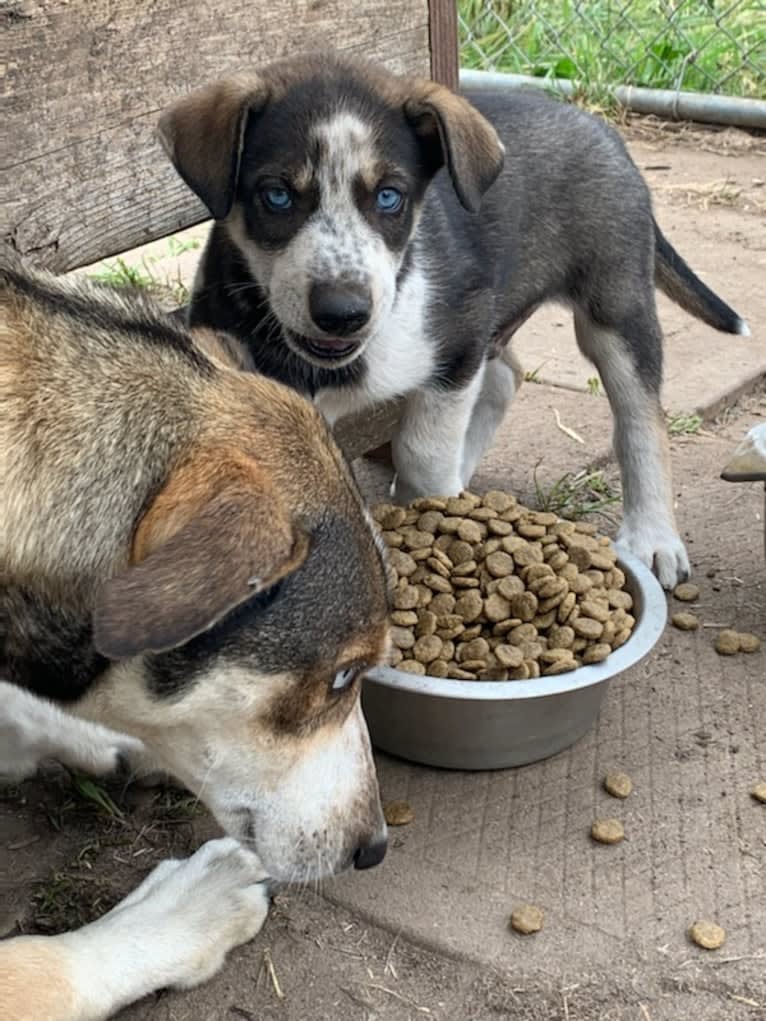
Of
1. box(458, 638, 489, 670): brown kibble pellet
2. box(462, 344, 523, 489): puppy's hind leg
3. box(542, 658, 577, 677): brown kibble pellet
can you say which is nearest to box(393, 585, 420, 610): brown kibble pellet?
box(458, 638, 489, 670): brown kibble pellet

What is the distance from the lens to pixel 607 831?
2855 millimetres

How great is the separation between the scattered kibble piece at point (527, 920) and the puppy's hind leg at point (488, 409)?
1.81 metres

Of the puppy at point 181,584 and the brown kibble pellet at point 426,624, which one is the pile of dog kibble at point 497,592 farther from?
the puppy at point 181,584

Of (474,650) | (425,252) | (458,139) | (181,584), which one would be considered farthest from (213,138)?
(181,584)

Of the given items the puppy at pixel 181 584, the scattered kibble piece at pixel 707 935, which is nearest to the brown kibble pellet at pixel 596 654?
the scattered kibble piece at pixel 707 935

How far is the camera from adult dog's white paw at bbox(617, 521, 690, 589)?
12.4 feet

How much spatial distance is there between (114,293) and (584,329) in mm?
2085

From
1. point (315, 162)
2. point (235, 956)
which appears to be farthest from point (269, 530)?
point (315, 162)

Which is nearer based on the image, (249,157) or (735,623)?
(249,157)

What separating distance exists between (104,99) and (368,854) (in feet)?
6.69

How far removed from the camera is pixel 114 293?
2334 millimetres

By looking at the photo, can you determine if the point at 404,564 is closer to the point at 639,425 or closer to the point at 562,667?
the point at 562,667

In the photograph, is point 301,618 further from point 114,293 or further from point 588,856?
point 588,856

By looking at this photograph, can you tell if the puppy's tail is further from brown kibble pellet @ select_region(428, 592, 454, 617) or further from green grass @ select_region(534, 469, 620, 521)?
brown kibble pellet @ select_region(428, 592, 454, 617)
